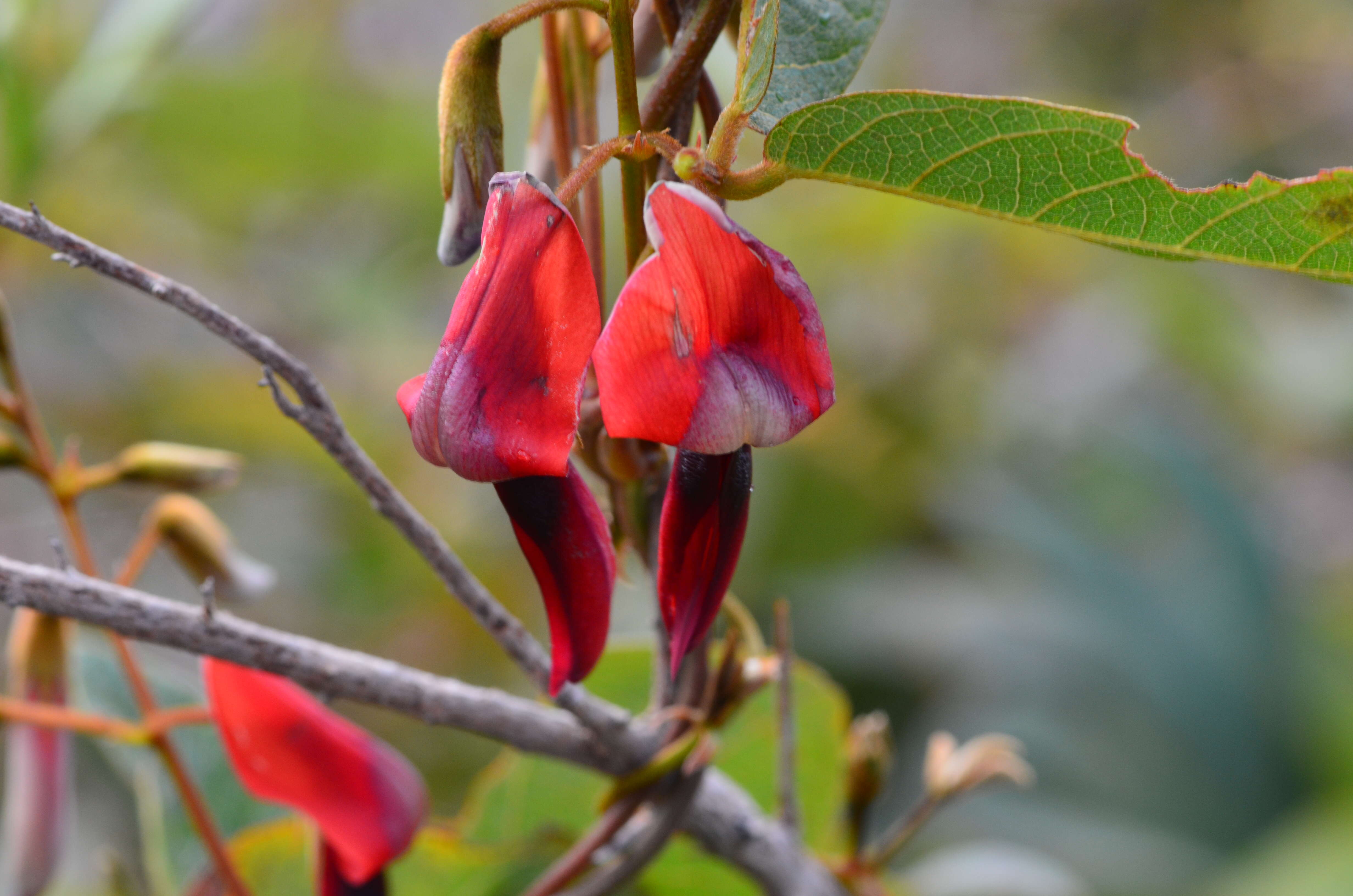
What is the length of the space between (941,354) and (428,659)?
2.93 feet

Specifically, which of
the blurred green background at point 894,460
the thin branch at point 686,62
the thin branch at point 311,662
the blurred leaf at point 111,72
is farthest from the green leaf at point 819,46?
the blurred green background at point 894,460

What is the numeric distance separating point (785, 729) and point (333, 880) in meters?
0.20

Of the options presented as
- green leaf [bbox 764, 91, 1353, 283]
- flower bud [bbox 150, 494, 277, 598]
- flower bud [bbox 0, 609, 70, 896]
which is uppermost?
green leaf [bbox 764, 91, 1353, 283]

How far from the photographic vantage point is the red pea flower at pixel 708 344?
0.83 ft

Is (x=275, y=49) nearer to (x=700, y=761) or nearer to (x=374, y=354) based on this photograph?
(x=374, y=354)

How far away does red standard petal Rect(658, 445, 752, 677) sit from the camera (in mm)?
294

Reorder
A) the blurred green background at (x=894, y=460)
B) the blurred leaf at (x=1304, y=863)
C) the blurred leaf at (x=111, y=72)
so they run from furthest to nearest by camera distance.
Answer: the blurred green background at (x=894, y=460)
the blurred leaf at (x=1304, y=863)
the blurred leaf at (x=111, y=72)

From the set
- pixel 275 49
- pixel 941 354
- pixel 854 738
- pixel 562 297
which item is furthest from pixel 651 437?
pixel 275 49

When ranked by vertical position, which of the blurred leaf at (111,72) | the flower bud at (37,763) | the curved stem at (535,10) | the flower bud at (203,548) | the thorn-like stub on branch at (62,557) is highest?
the blurred leaf at (111,72)

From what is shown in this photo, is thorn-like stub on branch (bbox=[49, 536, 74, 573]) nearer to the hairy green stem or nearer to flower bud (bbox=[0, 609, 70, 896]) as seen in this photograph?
flower bud (bbox=[0, 609, 70, 896])

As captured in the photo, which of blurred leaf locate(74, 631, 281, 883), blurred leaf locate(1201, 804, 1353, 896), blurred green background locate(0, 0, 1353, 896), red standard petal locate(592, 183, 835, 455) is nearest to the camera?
red standard petal locate(592, 183, 835, 455)

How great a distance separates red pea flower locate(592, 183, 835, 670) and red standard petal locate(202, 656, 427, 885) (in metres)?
0.23

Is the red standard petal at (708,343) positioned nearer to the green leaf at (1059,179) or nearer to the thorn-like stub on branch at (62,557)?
the green leaf at (1059,179)

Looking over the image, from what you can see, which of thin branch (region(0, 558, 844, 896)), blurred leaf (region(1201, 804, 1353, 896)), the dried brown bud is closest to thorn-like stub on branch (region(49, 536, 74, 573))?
thin branch (region(0, 558, 844, 896))
